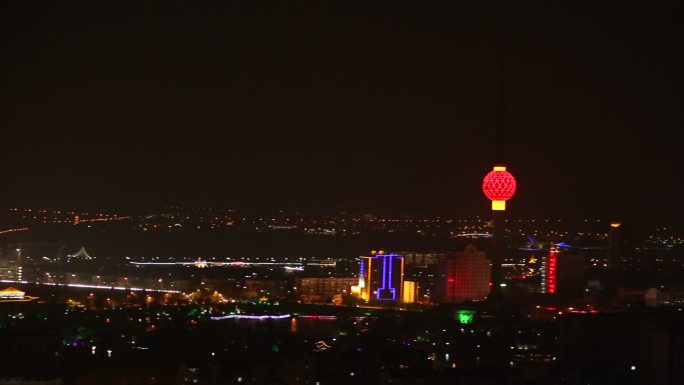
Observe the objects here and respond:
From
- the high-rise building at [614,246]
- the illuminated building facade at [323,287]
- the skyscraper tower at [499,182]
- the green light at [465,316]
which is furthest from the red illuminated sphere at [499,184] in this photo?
the green light at [465,316]

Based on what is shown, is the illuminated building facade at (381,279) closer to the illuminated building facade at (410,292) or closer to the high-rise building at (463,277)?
the illuminated building facade at (410,292)

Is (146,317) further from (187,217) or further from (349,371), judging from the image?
(187,217)

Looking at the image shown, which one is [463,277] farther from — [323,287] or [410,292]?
[323,287]

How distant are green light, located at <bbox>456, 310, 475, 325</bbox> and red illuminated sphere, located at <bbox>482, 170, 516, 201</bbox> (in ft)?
15.9

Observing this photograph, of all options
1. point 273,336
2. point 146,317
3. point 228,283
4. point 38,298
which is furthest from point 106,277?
point 273,336

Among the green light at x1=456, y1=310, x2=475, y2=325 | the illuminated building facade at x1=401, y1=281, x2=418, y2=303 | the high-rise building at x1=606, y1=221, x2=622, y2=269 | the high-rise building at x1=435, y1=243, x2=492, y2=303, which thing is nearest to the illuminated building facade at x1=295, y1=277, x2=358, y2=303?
the illuminated building facade at x1=401, y1=281, x2=418, y2=303

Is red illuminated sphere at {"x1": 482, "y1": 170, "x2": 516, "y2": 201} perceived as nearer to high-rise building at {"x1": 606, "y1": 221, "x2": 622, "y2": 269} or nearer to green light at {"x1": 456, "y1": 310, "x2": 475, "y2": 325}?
high-rise building at {"x1": 606, "y1": 221, "x2": 622, "y2": 269}

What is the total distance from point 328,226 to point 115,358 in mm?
28767

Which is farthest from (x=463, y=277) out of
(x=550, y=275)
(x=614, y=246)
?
(x=614, y=246)

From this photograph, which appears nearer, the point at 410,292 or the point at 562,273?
the point at 410,292

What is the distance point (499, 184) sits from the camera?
26.3 meters

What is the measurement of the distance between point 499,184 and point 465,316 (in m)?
5.45

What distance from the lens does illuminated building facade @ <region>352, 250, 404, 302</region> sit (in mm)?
24828

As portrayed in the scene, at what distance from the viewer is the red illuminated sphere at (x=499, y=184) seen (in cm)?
2627
